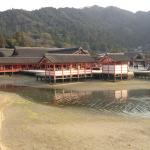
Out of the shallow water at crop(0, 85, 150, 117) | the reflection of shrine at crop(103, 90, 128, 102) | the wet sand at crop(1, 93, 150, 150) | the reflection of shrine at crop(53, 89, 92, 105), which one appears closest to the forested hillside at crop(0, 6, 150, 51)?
the reflection of shrine at crop(53, 89, 92, 105)

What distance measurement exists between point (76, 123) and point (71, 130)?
1.90 metres

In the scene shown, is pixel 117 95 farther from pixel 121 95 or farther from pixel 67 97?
pixel 67 97

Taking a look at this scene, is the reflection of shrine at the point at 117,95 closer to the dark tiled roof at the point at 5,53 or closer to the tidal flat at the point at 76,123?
the tidal flat at the point at 76,123

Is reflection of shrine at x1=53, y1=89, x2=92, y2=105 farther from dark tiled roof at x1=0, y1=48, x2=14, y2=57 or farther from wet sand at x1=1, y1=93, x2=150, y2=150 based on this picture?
dark tiled roof at x1=0, y1=48, x2=14, y2=57

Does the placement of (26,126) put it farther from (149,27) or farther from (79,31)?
(149,27)

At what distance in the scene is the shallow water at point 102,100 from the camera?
24109 millimetres

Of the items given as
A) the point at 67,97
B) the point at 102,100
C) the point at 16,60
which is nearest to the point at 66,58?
the point at 67,97

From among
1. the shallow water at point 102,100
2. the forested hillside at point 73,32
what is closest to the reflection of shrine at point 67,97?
the shallow water at point 102,100

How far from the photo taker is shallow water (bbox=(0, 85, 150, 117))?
24109 millimetres

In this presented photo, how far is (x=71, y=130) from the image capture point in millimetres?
16594

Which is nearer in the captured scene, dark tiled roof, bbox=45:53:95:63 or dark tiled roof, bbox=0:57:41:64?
dark tiled roof, bbox=45:53:95:63

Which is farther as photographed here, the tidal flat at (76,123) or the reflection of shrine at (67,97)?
the reflection of shrine at (67,97)

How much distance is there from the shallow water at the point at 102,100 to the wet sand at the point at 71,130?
2.53m

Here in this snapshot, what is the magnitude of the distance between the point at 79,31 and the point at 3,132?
143m
